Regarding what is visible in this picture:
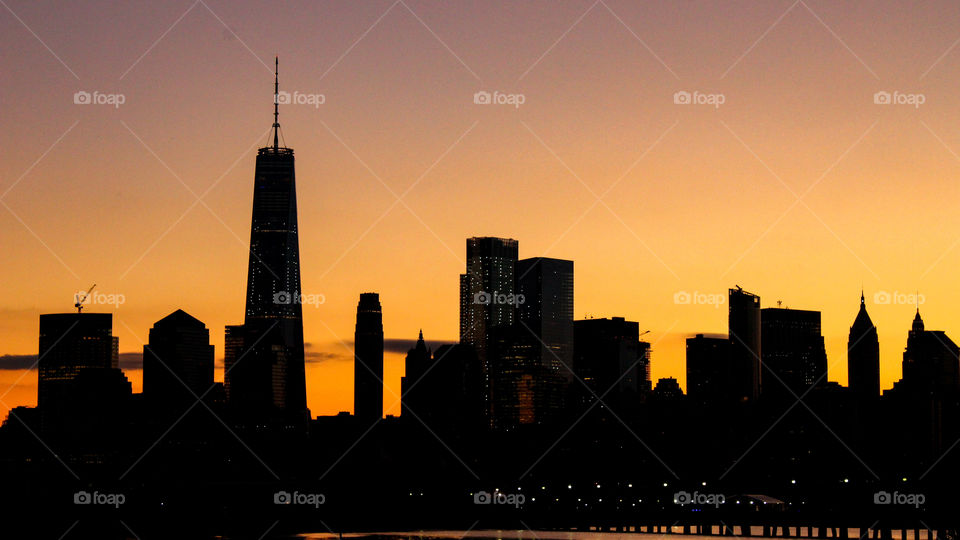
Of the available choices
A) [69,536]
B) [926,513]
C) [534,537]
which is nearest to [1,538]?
[69,536]

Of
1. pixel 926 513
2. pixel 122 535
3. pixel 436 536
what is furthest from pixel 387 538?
pixel 926 513

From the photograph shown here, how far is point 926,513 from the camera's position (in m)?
198

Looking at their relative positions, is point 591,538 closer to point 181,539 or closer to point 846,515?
point 846,515

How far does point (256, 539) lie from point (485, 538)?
3454cm

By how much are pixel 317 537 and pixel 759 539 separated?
6940cm

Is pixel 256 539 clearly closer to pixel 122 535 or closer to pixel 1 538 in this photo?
pixel 122 535

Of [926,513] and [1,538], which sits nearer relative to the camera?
[1,538]

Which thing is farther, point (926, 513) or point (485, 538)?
point (926, 513)

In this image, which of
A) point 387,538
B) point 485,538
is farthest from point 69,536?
point 485,538

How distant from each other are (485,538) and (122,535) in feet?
179

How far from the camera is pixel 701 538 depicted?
196m

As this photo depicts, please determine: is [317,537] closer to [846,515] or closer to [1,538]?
[1,538]

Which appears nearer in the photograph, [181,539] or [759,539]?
[181,539]

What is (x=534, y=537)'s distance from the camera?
18938 centimetres
